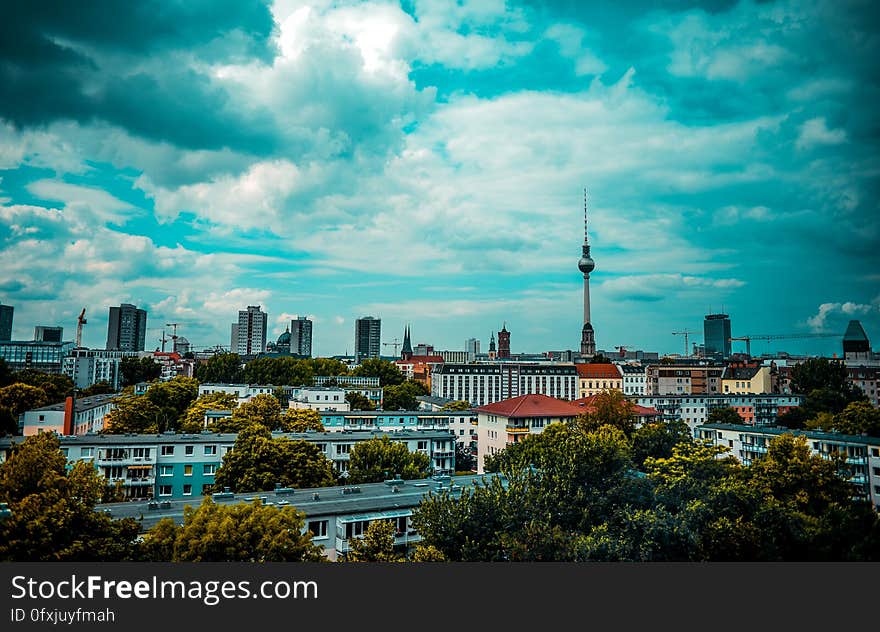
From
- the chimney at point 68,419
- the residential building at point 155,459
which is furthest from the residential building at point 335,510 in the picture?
the chimney at point 68,419

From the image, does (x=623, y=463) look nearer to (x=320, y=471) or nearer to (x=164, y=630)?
(x=320, y=471)

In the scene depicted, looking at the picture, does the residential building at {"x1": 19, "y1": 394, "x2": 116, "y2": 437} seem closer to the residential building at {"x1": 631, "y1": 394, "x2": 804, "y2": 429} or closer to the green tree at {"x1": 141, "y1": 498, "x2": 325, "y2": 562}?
the green tree at {"x1": 141, "y1": 498, "x2": 325, "y2": 562}

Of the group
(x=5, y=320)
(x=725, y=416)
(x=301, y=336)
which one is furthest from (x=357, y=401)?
(x=301, y=336)

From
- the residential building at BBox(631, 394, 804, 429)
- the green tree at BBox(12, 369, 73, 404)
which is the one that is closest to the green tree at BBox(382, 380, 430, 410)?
the residential building at BBox(631, 394, 804, 429)

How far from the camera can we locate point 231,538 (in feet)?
24.2

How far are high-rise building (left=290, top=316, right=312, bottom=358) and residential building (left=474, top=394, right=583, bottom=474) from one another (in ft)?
324

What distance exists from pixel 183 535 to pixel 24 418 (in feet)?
54.6

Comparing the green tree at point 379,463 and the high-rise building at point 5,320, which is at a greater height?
the high-rise building at point 5,320

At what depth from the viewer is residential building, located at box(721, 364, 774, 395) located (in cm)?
4359

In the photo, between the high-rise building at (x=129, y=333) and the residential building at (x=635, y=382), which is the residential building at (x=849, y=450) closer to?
the residential building at (x=635, y=382)

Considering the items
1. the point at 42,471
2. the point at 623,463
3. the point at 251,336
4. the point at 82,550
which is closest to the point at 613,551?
the point at 623,463

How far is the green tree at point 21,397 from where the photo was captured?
898 inches

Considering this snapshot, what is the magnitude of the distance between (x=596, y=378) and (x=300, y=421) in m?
42.5

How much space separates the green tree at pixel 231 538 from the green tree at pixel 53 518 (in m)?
0.45
